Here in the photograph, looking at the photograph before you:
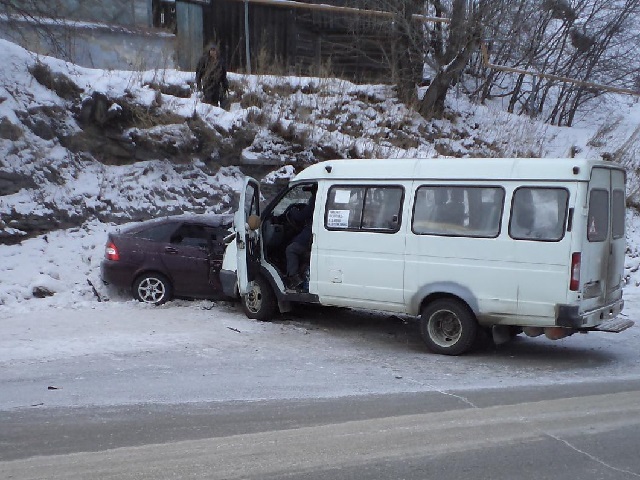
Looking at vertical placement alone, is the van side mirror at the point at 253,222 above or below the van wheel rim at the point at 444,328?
above

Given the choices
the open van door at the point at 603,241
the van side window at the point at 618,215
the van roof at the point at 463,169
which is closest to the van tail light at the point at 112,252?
the van roof at the point at 463,169

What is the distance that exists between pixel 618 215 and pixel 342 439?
5296mm

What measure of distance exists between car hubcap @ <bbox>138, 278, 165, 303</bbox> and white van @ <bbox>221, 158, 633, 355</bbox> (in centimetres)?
208

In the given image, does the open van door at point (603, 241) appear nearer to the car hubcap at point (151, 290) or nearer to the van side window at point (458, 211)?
the van side window at point (458, 211)

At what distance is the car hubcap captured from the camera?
1201 cm

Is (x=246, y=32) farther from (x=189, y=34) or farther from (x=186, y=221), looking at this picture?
(x=186, y=221)

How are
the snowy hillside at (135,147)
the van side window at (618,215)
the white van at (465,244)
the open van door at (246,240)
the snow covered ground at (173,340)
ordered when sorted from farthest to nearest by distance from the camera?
the snowy hillside at (135,147) < the open van door at (246,240) < the van side window at (618,215) < the white van at (465,244) < the snow covered ground at (173,340)

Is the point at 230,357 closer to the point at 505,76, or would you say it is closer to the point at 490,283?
the point at 490,283

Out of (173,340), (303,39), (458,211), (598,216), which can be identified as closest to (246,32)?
(303,39)

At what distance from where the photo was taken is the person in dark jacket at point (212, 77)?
1750cm

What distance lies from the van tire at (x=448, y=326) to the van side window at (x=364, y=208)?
1152 mm

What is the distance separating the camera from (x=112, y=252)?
12109 mm

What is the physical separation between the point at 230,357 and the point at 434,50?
15.0 meters

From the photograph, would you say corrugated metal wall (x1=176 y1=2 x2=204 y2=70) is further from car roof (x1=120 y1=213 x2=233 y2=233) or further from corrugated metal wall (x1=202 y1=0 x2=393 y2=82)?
car roof (x1=120 y1=213 x2=233 y2=233)
